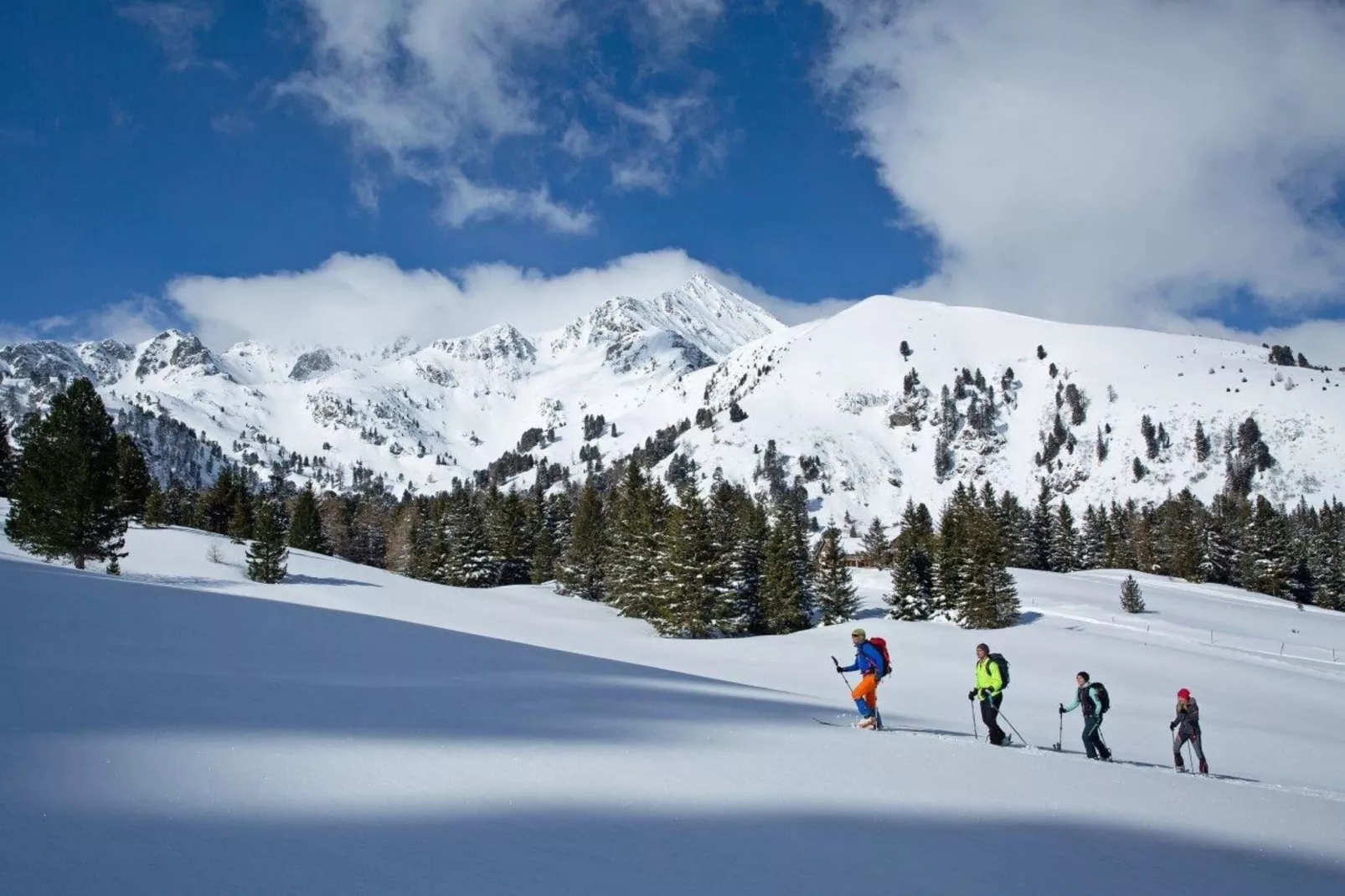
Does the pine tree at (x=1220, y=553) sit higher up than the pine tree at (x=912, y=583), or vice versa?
the pine tree at (x=1220, y=553)

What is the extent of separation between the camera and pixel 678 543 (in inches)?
1982

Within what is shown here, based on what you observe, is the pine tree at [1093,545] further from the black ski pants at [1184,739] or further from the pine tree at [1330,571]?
the black ski pants at [1184,739]

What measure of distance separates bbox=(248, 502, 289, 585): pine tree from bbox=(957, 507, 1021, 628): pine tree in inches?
1801

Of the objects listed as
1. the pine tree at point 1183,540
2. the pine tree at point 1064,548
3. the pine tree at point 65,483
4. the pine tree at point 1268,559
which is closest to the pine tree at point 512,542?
the pine tree at point 65,483

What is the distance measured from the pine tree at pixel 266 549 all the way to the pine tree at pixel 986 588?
45.7m

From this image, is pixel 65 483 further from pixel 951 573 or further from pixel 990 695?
pixel 951 573

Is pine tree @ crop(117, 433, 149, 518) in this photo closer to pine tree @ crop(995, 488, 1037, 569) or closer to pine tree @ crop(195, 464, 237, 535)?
pine tree @ crop(195, 464, 237, 535)

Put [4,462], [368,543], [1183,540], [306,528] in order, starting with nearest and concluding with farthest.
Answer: [4,462], [306,528], [1183,540], [368,543]

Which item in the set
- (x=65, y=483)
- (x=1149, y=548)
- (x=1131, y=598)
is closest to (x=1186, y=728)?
(x=65, y=483)

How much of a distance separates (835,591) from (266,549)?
39.2m

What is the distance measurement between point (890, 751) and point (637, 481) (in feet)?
189

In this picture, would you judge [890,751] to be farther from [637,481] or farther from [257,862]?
[637,481]

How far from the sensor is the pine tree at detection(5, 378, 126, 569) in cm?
3725

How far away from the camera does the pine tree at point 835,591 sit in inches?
2254
